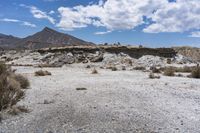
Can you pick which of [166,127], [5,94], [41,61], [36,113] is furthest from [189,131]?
[41,61]

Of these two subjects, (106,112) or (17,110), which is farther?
(106,112)

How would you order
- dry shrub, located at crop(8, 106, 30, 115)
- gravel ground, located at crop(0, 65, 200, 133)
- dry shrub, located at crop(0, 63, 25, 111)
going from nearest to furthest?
gravel ground, located at crop(0, 65, 200, 133) → dry shrub, located at crop(8, 106, 30, 115) → dry shrub, located at crop(0, 63, 25, 111)

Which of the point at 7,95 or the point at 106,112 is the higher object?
the point at 7,95

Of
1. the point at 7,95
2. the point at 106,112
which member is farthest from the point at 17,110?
the point at 106,112

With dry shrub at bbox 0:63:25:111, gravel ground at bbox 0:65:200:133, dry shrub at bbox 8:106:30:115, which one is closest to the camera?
gravel ground at bbox 0:65:200:133

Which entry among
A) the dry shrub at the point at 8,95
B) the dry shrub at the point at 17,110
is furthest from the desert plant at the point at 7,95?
the dry shrub at the point at 17,110

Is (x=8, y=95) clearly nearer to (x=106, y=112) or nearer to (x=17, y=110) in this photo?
(x=17, y=110)

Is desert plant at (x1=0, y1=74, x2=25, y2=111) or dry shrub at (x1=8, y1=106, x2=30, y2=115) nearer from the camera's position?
dry shrub at (x1=8, y1=106, x2=30, y2=115)

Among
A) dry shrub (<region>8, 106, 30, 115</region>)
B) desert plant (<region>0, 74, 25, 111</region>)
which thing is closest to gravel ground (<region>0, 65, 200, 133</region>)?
dry shrub (<region>8, 106, 30, 115</region>)

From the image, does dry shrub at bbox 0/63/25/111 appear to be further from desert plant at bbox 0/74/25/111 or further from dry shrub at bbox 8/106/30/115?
dry shrub at bbox 8/106/30/115

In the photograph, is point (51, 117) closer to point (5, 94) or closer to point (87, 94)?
point (5, 94)

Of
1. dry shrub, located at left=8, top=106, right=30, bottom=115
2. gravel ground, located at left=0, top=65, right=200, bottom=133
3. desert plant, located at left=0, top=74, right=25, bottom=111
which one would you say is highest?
desert plant, located at left=0, top=74, right=25, bottom=111

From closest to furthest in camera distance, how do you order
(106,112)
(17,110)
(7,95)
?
(17,110)
(106,112)
(7,95)

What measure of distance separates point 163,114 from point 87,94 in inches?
174
